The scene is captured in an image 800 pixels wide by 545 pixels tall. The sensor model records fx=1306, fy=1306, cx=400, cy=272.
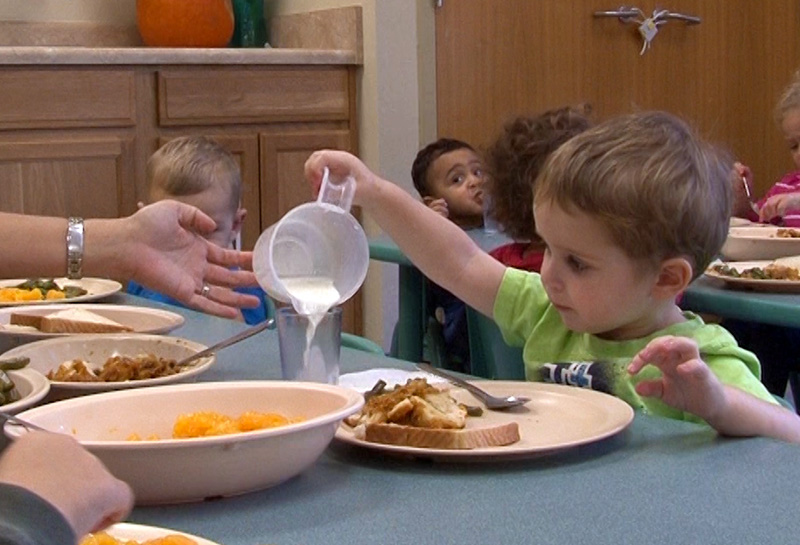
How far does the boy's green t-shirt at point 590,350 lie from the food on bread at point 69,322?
51 centimetres

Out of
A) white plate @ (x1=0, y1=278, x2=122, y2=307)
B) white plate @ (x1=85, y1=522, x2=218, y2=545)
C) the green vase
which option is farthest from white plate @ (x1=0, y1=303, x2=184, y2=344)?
the green vase

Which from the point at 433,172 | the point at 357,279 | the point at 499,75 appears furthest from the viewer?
the point at 499,75

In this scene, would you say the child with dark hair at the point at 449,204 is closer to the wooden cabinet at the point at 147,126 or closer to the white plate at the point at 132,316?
the wooden cabinet at the point at 147,126

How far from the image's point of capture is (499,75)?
453cm

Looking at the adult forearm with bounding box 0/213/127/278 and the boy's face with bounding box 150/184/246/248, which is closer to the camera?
the adult forearm with bounding box 0/213/127/278

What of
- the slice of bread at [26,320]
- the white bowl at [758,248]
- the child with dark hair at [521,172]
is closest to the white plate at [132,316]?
the slice of bread at [26,320]

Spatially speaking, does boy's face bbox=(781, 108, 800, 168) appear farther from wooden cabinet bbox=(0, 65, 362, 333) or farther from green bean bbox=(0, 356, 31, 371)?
green bean bbox=(0, 356, 31, 371)

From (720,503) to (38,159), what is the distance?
3141 mm

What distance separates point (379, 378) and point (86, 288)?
3.14 feet

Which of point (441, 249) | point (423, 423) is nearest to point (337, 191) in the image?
point (441, 249)

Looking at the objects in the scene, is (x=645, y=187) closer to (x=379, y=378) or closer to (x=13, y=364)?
(x=379, y=378)

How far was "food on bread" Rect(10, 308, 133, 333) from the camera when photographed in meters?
1.60

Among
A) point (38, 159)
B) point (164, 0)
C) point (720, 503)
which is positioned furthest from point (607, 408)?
point (164, 0)

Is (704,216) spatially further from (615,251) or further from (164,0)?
(164,0)
